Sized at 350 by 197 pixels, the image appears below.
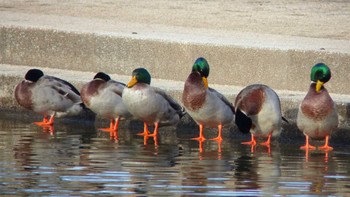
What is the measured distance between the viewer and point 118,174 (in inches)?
393

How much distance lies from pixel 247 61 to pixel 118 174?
3833mm

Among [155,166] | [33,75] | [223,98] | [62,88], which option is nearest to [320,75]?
[223,98]

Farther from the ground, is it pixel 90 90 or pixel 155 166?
pixel 90 90

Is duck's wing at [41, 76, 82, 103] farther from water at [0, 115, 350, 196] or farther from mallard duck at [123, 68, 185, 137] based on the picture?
mallard duck at [123, 68, 185, 137]

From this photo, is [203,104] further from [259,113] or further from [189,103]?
[259,113]

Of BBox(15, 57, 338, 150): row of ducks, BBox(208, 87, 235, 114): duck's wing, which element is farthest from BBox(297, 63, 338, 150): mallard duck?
BBox(208, 87, 235, 114): duck's wing

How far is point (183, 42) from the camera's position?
1394 cm

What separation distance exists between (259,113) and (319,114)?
0.61 meters

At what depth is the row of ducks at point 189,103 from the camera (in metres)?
11.6

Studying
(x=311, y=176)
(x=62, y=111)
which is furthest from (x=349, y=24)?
(x=311, y=176)

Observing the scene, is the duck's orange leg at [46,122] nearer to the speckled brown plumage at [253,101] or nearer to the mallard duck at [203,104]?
the mallard duck at [203,104]

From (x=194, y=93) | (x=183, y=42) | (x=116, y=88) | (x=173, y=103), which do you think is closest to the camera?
(x=194, y=93)

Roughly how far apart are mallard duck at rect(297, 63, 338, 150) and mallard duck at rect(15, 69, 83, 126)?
244cm

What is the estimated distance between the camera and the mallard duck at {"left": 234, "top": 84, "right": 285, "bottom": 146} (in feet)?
38.8
